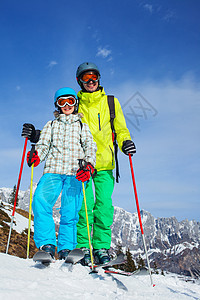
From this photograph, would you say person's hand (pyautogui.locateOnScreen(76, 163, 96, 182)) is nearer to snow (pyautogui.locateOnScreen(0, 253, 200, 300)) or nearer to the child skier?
the child skier

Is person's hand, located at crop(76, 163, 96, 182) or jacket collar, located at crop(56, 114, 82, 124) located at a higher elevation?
jacket collar, located at crop(56, 114, 82, 124)

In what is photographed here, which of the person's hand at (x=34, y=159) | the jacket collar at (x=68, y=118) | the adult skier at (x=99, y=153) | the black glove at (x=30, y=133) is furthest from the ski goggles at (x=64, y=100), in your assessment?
the person's hand at (x=34, y=159)

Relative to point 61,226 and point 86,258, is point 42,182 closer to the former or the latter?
point 61,226

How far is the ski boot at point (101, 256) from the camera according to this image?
4.28 m

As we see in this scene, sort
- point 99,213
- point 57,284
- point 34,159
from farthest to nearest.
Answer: point 99,213 < point 34,159 < point 57,284

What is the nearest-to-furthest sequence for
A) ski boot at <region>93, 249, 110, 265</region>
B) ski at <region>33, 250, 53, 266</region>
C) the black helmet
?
ski at <region>33, 250, 53, 266</region>
ski boot at <region>93, 249, 110, 265</region>
the black helmet

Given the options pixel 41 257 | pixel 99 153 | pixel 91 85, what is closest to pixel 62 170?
pixel 99 153

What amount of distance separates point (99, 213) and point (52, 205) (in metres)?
1.15

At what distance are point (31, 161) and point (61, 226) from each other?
1.32m

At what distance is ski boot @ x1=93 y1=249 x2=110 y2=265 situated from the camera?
169 inches

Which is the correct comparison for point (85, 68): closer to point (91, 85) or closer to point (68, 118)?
point (91, 85)

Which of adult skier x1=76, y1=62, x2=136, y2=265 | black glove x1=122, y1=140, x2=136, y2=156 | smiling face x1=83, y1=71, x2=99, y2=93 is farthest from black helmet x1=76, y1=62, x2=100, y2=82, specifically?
black glove x1=122, y1=140, x2=136, y2=156

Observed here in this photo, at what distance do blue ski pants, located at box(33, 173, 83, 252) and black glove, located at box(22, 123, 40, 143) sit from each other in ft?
3.56

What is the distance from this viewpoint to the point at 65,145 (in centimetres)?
469
